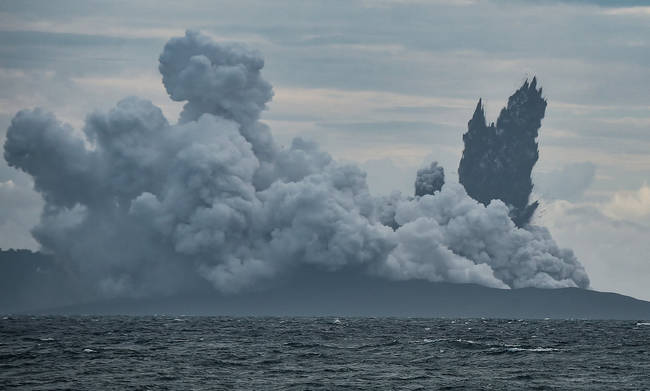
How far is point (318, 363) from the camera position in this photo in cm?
10850

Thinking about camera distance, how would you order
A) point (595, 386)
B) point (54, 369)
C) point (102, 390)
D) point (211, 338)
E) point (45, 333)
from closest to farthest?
point (102, 390) → point (595, 386) → point (54, 369) → point (211, 338) → point (45, 333)

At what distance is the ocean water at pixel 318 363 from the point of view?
89.4 metres

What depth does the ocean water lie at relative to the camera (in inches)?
3521

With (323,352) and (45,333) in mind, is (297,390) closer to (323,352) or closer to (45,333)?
(323,352)

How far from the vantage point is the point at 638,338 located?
15988cm

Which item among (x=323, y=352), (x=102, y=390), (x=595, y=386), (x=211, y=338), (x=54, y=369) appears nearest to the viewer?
(x=102, y=390)

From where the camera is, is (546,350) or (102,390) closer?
(102,390)

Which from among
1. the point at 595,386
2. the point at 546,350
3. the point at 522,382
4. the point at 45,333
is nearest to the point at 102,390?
the point at 522,382

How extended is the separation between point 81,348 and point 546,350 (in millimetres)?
58247

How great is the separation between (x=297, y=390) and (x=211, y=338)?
70938mm

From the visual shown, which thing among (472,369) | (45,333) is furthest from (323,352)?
(45,333)

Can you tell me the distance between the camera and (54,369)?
97750 mm

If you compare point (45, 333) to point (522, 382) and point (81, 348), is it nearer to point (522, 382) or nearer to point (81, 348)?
point (81, 348)

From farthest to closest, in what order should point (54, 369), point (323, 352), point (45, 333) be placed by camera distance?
point (45, 333), point (323, 352), point (54, 369)
